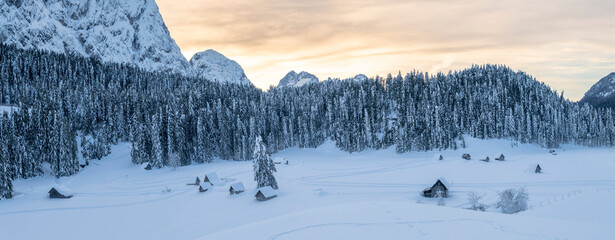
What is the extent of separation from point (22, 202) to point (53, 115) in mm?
39662

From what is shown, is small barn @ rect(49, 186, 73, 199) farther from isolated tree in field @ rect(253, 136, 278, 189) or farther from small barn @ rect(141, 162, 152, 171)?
isolated tree in field @ rect(253, 136, 278, 189)

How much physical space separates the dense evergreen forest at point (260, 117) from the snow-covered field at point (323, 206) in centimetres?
1296

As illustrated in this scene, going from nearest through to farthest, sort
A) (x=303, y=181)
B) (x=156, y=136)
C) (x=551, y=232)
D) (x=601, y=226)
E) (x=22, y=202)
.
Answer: (x=551, y=232) → (x=601, y=226) → (x=22, y=202) → (x=303, y=181) → (x=156, y=136)

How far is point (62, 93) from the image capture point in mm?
131000

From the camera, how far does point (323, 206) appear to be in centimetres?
3722

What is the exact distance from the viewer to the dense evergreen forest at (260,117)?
95625 mm

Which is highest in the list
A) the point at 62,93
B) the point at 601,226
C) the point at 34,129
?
the point at 62,93

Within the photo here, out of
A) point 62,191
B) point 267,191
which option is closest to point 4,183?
point 62,191

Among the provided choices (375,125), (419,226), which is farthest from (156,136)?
(419,226)

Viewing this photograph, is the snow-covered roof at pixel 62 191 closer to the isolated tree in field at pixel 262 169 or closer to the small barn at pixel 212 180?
the small barn at pixel 212 180

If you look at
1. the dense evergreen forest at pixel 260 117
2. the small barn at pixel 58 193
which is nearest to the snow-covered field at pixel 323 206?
the small barn at pixel 58 193

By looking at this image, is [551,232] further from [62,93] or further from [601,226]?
[62,93]

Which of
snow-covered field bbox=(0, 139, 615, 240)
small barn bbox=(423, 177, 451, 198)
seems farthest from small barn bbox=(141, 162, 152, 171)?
small barn bbox=(423, 177, 451, 198)

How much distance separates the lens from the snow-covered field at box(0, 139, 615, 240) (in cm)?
1909
